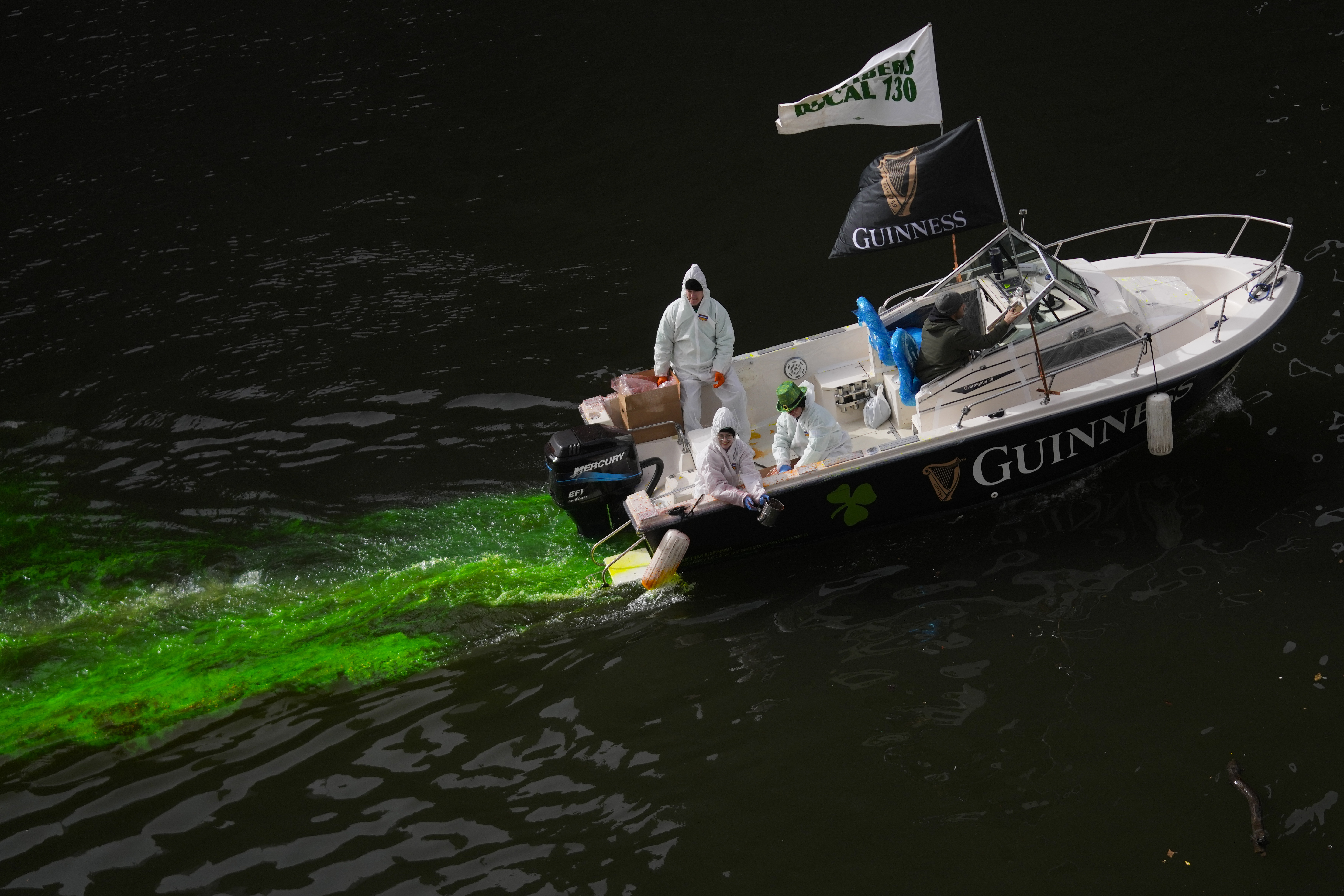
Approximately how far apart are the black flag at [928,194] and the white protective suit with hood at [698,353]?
47.5 inches

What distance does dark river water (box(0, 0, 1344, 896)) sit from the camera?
595 centimetres

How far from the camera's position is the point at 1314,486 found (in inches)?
302

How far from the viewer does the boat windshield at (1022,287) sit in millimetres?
7684

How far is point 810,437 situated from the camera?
766 centimetres

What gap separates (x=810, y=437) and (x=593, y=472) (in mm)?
1650

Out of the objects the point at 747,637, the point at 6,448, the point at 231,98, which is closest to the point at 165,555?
the point at 6,448

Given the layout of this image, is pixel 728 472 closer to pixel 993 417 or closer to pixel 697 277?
pixel 697 277

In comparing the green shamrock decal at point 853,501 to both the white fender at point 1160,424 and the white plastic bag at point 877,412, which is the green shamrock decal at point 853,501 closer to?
the white plastic bag at point 877,412

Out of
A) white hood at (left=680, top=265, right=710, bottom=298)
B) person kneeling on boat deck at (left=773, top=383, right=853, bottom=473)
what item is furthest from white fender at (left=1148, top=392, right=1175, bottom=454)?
white hood at (left=680, top=265, right=710, bottom=298)

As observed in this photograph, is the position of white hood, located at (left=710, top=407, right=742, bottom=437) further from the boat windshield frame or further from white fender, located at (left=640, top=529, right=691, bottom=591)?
the boat windshield frame

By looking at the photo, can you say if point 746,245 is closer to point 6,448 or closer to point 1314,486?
point 1314,486

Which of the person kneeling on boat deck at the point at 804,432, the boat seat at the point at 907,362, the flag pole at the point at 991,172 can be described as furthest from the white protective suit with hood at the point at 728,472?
the flag pole at the point at 991,172

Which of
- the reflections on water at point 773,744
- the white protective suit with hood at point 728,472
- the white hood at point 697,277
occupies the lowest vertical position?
the reflections on water at point 773,744

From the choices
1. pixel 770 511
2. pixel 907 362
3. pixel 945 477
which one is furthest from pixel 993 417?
pixel 770 511
